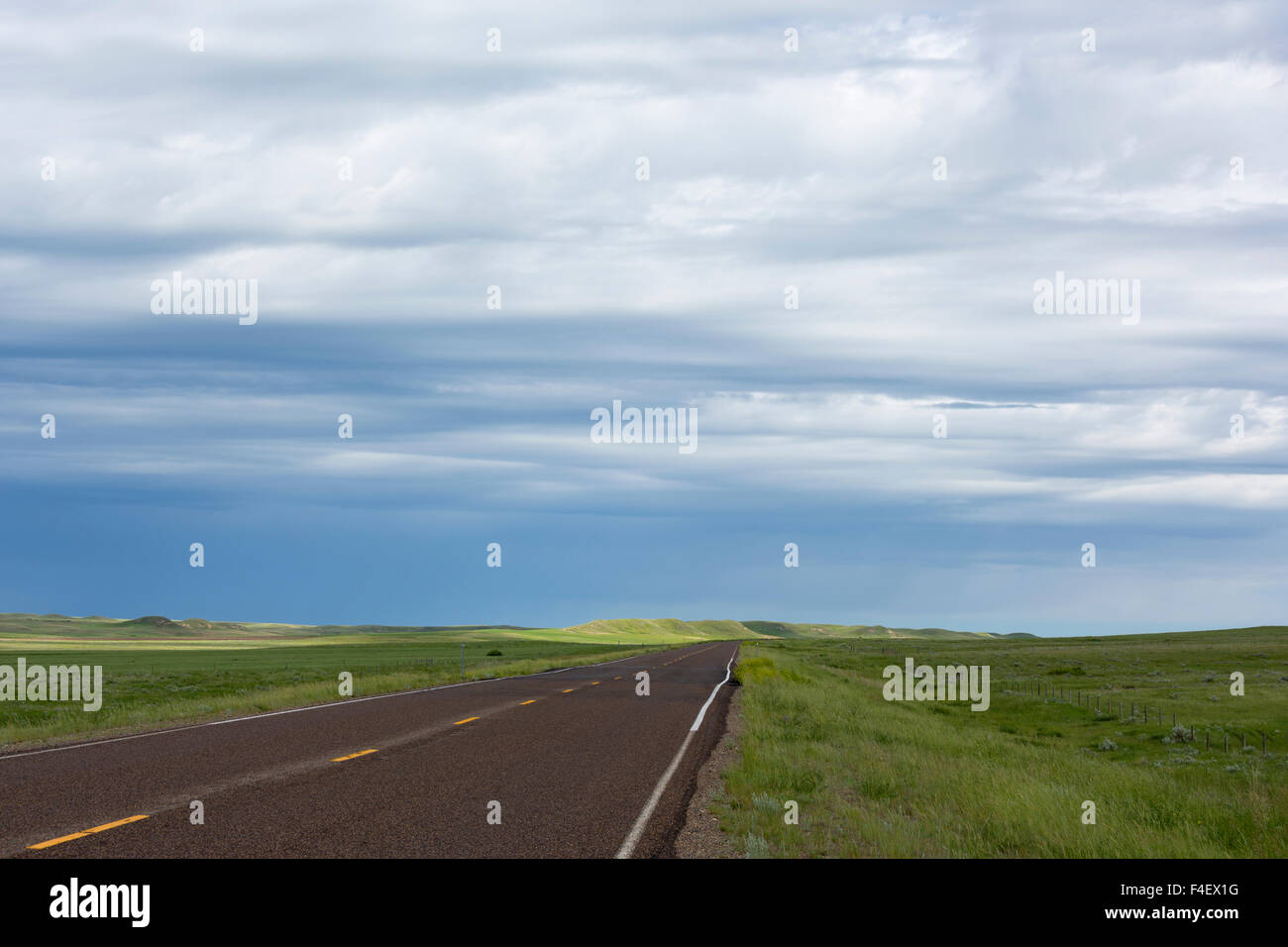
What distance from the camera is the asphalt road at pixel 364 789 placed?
879 centimetres

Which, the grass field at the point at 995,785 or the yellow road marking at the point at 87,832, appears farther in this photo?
the grass field at the point at 995,785

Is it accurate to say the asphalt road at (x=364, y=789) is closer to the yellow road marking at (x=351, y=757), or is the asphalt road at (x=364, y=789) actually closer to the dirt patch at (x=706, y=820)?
the yellow road marking at (x=351, y=757)

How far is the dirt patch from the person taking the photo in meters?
9.04

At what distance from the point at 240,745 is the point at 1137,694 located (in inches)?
1585

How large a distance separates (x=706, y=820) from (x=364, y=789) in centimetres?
409

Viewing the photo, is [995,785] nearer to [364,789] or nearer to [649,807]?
[649,807]

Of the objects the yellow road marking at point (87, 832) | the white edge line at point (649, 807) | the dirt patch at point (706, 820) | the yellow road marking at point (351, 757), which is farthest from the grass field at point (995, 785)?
the yellow road marking at point (87, 832)

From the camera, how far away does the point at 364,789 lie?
1167 centimetres

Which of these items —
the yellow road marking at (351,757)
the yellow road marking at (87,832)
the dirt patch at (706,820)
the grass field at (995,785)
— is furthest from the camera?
the yellow road marking at (351,757)

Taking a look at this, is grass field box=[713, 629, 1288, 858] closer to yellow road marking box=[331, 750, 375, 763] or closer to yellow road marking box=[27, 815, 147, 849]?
yellow road marking box=[331, 750, 375, 763]

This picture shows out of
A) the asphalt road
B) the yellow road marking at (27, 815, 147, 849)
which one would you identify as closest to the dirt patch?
the asphalt road

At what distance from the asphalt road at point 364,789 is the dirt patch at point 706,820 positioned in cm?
18
